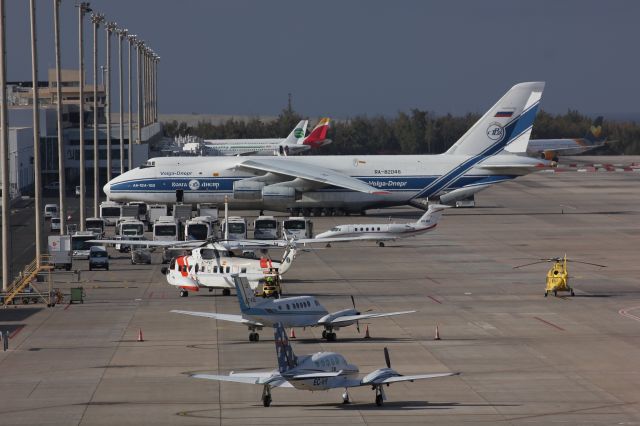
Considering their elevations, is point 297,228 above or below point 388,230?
below

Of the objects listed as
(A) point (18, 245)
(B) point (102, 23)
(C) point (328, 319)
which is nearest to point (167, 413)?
(C) point (328, 319)

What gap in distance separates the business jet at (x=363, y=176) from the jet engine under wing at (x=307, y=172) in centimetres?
8

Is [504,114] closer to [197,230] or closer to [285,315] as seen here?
[197,230]

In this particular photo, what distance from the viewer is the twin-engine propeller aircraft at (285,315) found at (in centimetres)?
4628

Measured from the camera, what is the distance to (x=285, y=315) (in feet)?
153

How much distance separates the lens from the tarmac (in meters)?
36.1

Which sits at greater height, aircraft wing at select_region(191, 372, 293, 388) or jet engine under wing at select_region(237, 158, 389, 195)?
jet engine under wing at select_region(237, 158, 389, 195)

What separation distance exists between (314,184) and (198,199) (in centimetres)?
926

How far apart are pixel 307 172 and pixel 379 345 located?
181 ft

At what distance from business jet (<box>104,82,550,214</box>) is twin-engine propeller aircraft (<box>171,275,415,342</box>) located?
53.3 meters

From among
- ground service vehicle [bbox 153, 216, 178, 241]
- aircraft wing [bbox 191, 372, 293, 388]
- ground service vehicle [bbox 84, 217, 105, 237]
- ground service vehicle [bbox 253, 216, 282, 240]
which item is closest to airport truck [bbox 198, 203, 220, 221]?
ground service vehicle [bbox 253, 216, 282, 240]

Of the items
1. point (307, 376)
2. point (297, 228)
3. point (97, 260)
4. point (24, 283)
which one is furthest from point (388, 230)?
point (307, 376)

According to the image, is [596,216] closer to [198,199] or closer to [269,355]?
[198,199]

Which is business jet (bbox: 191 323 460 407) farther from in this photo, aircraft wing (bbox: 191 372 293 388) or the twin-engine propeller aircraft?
the twin-engine propeller aircraft
